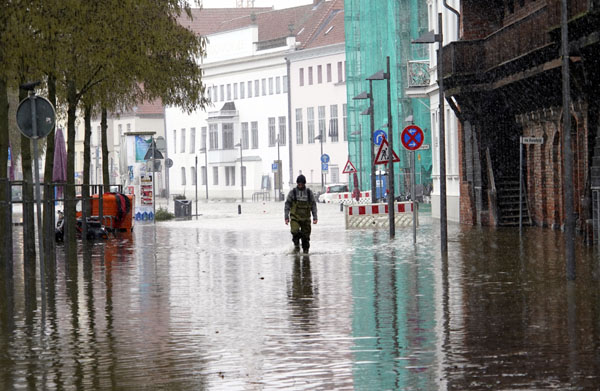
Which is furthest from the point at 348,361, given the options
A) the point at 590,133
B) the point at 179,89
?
the point at 179,89

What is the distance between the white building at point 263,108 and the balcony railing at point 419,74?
2013 inches

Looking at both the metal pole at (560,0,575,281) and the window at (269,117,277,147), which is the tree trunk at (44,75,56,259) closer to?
the metal pole at (560,0,575,281)

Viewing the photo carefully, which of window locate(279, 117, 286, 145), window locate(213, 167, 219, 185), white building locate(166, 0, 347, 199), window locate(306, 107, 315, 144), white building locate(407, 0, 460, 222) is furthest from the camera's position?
window locate(213, 167, 219, 185)

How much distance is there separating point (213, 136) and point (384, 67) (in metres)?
46.8

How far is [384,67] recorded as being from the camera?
83.4 meters

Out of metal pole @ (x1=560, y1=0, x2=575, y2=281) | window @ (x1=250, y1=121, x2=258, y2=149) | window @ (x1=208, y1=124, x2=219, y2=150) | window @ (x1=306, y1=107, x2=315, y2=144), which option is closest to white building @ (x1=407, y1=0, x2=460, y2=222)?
metal pole @ (x1=560, y1=0, x2=575, y2=281)

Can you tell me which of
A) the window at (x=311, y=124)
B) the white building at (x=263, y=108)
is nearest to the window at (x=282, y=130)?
the white building at (x=263, y=108)

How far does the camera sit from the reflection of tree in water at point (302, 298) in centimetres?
1462

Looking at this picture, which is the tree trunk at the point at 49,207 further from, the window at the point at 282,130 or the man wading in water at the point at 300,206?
the window at the point at 282,130

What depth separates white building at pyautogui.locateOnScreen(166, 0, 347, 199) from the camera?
366 feet

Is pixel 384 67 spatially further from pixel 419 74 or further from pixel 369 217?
pixel 369 217

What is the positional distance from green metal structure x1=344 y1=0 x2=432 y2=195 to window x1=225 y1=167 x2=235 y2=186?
30.1m

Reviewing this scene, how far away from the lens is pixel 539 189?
1538 inches

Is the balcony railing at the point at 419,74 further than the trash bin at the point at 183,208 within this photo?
No
